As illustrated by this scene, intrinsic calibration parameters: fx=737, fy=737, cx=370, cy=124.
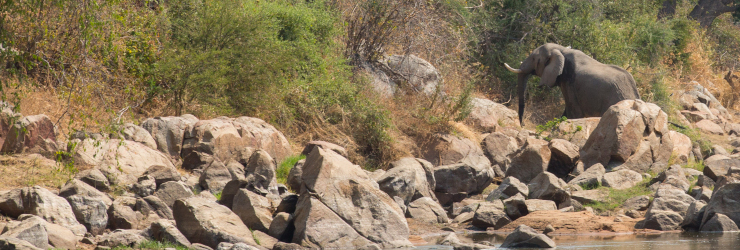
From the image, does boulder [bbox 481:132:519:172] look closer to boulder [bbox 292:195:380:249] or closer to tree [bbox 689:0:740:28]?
boulder [bbox 292:195:380:249]

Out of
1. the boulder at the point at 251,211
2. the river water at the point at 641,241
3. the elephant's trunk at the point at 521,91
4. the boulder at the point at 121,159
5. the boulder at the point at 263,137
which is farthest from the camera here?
the elephant's trunk at the point at 521,91

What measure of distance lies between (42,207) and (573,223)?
6138mm

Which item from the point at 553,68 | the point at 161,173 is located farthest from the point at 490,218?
the point at 553,68

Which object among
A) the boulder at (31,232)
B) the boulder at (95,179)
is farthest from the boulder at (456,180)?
the boulder at (31,232)

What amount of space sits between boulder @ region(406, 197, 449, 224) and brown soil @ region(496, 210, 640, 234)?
3.04 ft

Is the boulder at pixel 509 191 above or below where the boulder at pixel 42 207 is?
below

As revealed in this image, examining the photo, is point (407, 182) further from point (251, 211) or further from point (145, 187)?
point (145, 187)

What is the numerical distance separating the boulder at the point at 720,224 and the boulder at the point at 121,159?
6.71 m

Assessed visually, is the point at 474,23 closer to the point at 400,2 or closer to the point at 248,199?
the point at 400,2

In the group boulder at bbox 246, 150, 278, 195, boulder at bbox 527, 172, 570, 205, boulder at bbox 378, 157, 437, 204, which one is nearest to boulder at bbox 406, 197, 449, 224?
boulder at bbox 378, 157, 437, 204

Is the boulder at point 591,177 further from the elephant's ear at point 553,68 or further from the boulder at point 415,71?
the elephant's ear at point 553,68

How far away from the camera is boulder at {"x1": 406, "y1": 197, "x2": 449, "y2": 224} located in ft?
32.4

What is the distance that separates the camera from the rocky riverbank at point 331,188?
7184 mm

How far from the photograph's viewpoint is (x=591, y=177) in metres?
11.5
